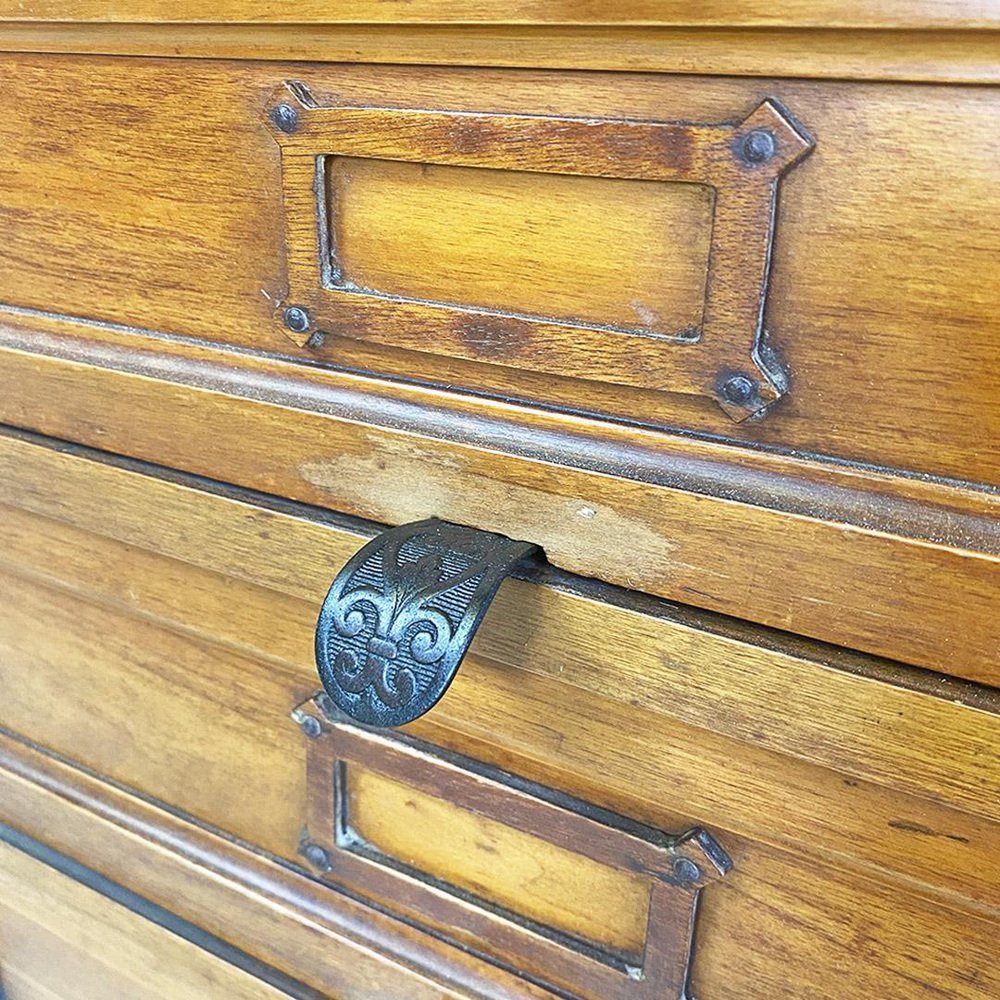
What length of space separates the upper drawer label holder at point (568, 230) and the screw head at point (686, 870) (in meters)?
0.20

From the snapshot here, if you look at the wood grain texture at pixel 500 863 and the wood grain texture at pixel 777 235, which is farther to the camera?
the wood grain texture at pixel 500 863

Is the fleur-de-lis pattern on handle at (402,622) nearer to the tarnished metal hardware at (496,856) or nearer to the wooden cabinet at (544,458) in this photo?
the wooden cabinet at (544,458)

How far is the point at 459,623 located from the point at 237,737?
9.9 inches

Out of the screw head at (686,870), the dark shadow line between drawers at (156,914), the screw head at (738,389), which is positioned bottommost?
the dark shadow line between drawers at (156,914)

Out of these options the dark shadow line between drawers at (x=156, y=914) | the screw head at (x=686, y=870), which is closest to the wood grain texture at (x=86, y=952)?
the dark shadow line between drawers at (x=156, y=914)

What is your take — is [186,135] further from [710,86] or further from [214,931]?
[214,931]

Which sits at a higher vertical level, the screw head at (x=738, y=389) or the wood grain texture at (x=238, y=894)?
the screw head at (x=738, y=389)

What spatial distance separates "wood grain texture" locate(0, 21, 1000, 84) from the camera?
328 millimetres

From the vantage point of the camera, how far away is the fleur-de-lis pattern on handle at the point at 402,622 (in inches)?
15.6

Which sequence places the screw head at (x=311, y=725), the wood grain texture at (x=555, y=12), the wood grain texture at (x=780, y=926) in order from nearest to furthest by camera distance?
the wood grain texture at (x=555, y=12) → the wood grain texture at (x=780, y=926) → the screw head at (x=311, y=725)

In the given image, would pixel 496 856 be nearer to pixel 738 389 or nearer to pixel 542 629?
pixel 542 629

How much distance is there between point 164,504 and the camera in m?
0.55

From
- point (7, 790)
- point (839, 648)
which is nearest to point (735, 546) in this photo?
point (839, 648)

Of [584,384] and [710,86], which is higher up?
[710,86]
